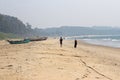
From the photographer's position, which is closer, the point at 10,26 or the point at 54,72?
the point at 54,72

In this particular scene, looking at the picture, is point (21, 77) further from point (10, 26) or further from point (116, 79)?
point (10, 26)

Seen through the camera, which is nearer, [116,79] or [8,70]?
[8,70]

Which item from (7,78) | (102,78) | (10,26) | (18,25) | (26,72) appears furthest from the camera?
(18,25)

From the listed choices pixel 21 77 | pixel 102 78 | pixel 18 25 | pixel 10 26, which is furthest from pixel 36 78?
pixel 18 25

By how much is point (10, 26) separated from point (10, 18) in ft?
50.6

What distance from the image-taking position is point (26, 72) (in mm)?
12727

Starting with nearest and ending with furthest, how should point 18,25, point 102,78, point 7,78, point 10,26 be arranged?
1. point 7,78
2. point 102,78
3. point 10,26
4. point 18,25

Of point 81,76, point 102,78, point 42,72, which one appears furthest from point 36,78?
point 102,78

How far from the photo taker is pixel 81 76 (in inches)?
527

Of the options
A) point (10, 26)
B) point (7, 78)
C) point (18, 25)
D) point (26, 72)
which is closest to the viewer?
point (7, 78)

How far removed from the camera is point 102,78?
13.6 m

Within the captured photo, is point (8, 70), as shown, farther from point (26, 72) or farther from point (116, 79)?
point (116, 79)

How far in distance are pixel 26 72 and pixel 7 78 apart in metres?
1.47

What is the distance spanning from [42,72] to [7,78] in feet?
7.56
